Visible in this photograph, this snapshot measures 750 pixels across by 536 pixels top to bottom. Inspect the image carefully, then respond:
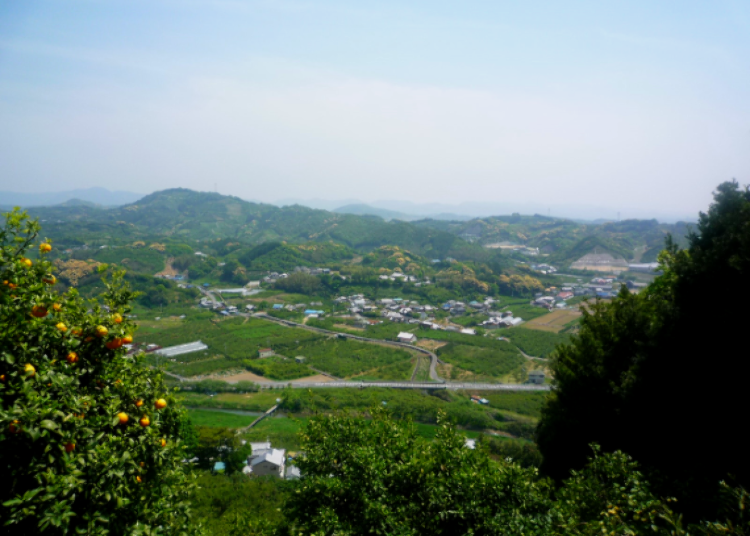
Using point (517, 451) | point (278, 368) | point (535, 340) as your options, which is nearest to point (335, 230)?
point (535, 340)

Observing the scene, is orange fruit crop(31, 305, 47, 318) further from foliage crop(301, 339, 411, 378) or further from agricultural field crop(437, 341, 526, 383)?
agricultural field crop(437, 341, 526, 383)

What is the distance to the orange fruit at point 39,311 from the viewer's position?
250 centimetres

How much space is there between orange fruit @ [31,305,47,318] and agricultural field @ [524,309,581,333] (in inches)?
→ 1311

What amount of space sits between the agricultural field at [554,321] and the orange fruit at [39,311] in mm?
33294

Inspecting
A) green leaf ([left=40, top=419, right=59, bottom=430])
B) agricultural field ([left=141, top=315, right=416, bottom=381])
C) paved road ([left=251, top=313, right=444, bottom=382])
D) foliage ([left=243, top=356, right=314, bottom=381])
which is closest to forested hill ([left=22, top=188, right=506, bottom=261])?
paved road ([left=251, top=313, right=444, bottom=382])

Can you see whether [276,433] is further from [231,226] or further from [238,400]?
[231,226]

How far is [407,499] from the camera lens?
349 cm

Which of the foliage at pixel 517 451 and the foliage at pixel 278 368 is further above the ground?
the foliage at pixel 517 451

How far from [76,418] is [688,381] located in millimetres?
6574

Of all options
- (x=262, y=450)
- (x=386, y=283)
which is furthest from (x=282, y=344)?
(x=386, y=283)

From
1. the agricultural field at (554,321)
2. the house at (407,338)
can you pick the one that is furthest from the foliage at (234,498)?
the agricultural field at (554,321)

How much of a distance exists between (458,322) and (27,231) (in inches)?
1369

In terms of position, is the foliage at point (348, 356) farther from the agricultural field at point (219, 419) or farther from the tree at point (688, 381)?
the tree at point (688, 381)

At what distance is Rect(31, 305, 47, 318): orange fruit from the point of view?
2.50 meters
